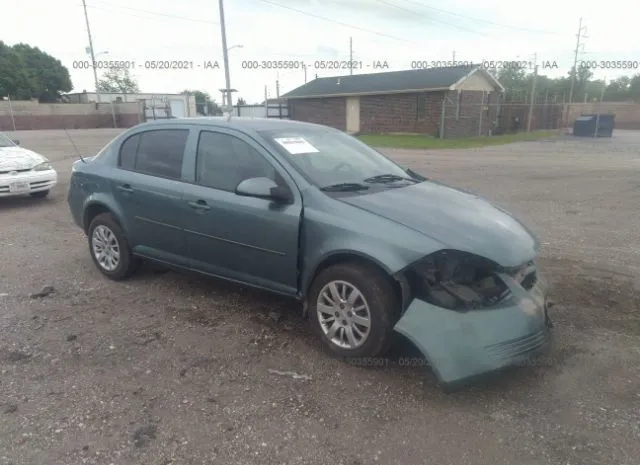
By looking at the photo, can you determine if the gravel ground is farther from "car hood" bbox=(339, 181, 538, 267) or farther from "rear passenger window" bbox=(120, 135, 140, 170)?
"rear passenger window" bbox=(120, 135, 140, 170)

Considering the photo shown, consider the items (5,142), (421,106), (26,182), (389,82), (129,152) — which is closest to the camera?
(129,152)

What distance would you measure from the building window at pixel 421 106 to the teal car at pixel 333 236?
26.8 metres

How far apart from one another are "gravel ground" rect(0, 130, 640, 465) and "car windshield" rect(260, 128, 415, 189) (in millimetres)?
1239

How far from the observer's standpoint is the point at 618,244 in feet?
20.5

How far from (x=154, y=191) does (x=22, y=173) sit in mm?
5843

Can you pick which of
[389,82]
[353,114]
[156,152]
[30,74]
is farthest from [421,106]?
[30,74]

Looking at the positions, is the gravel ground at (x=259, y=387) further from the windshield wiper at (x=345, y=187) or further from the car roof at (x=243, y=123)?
the car roof at (x=243, y=123)

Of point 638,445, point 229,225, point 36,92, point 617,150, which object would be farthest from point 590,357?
point 36,92

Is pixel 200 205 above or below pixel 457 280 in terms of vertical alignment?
above

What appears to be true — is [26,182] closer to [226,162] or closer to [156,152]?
[156,152]

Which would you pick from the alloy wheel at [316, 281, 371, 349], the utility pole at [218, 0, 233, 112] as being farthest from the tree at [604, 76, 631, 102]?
the alloy wheel at [316, 281, 371, 349]

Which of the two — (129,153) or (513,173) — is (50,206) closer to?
(129,153)

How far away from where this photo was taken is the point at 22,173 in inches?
352

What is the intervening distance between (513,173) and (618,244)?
7.49 meters
